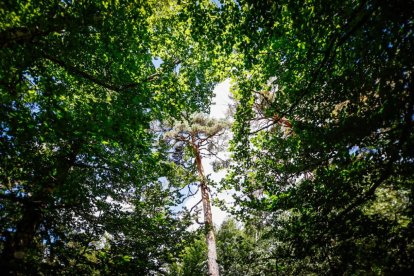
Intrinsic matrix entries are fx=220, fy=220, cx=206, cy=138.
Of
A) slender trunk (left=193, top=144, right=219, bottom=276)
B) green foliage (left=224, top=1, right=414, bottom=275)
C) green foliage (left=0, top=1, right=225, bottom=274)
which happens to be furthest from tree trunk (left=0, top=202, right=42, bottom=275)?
slender trunk (left=193, top=144, right=219, bottom=276)

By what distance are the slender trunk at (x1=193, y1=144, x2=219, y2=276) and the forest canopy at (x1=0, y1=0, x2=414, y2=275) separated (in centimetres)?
250

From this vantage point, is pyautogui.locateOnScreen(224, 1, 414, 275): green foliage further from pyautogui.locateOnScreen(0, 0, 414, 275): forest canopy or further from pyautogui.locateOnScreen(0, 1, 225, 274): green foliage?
pyautogui.locateOnScreen(0, 1, 225, 274): green foliage

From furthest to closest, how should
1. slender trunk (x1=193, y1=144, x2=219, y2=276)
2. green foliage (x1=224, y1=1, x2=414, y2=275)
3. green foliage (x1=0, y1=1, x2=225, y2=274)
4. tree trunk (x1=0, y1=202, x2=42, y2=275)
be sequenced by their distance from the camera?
slender trunk (x1=193, y1=144, x2=219, y2=276), green foliage (x1=0, y1=1, x2=225, y2=274), green foliage (x1=224, y1=1, x2=414, y2=275), tree trunk (x1=0, y1=202, x2=42, y2=275)

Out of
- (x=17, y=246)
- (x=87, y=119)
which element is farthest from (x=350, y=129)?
(x=87, y=119)

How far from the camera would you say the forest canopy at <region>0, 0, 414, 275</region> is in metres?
3.48

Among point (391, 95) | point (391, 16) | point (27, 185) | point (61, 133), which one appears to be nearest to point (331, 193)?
point (391, 95)

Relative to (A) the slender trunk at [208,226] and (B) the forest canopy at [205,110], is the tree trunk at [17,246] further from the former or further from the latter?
(A) the slender trunk at [208,226]

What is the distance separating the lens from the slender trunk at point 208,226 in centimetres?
1084

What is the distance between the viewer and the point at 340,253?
391 centimetres

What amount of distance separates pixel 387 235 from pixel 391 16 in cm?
325

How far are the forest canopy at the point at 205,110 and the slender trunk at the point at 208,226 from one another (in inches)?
98.5

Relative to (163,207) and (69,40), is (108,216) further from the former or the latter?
(69,40)

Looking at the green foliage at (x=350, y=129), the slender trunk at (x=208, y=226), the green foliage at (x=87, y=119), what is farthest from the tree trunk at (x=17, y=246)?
the slender trunk at (x=208, y=226)

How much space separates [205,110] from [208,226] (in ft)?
18.6
